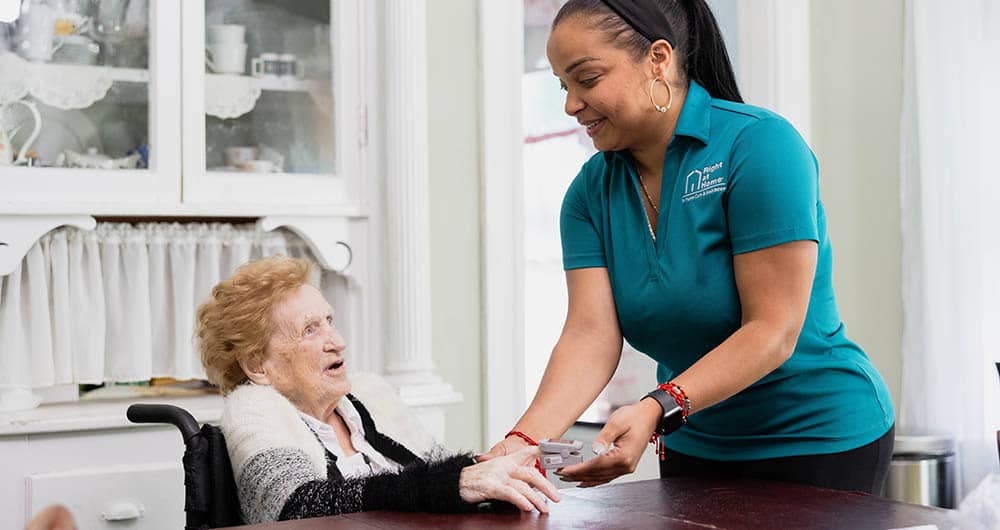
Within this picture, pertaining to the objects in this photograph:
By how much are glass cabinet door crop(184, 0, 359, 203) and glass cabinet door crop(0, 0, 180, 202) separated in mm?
61

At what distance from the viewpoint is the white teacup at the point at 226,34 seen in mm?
2896

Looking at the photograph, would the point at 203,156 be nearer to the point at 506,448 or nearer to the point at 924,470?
the point at 506,448

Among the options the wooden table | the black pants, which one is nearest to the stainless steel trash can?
the black pants

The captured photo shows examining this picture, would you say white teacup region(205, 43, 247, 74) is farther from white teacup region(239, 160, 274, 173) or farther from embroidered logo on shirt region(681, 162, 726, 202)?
embroidered logo on shirt region(681, 162, 726, 202)

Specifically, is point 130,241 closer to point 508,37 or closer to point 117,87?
point 117,87

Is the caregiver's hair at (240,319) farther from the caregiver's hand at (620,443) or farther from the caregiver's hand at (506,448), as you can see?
the caregiver's hand at (620,443)

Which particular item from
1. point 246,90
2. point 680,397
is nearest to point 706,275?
point 680,397

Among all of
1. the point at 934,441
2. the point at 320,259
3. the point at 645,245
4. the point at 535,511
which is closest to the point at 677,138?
the point at 645,245

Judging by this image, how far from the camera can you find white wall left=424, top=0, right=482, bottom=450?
10.2 ft

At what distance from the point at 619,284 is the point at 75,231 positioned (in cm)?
149

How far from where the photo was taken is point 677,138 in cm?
176

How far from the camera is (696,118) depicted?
1725mm

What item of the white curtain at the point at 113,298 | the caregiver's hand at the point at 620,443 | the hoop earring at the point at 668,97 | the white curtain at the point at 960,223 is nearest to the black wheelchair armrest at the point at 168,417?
the caregiver's hand at the point at 620,443

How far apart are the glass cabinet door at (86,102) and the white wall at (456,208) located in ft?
2.21
